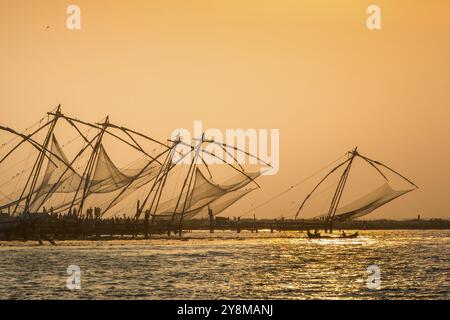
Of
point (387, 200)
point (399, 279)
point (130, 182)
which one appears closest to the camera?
point (399, 279)

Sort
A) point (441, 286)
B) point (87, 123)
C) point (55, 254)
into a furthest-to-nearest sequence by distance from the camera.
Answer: point (87, 123)
point (55, 254)
point (441, 286)

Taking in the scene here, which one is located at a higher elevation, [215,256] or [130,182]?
[130,182]

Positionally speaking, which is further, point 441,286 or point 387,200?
point 387,200

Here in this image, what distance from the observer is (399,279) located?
155 ft

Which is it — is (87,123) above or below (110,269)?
above
